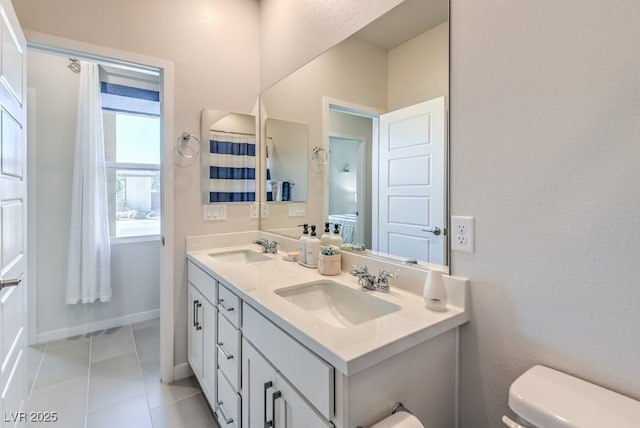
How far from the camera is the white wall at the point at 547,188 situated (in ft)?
2.48

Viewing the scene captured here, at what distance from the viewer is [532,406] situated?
0.75 metres

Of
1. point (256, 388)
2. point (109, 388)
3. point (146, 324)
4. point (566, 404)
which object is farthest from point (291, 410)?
point (146, 324)

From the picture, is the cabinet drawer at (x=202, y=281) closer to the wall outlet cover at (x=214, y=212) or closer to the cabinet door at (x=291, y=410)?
the wall outlet cover at (x=214, y=212)

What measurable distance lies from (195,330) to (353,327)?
4.55 ft

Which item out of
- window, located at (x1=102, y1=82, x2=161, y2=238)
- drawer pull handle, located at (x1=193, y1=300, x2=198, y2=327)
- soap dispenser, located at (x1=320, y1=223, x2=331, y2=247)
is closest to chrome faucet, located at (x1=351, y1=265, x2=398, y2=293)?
soap dispenser, located at (x1=320, y1=223, x2=331, y2=247)

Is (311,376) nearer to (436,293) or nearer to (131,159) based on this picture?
(436,293)

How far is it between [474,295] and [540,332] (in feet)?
0.68

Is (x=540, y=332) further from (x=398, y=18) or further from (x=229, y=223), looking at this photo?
(x=229, y=223)

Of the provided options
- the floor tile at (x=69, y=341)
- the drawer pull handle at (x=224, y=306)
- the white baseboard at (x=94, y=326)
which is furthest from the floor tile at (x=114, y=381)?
the drawer pull handle at (x=224, y=306)

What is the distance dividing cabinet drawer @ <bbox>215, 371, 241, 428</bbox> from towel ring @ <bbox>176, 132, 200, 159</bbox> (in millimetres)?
1389

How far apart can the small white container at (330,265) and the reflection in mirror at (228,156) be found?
109 centimetres

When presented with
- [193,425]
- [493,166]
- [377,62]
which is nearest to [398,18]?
[377,62]

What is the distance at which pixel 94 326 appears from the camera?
112 inches

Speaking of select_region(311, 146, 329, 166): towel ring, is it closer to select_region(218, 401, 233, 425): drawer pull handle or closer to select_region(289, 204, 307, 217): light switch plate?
select_region(289, 204, 307, 217): light switch plate
